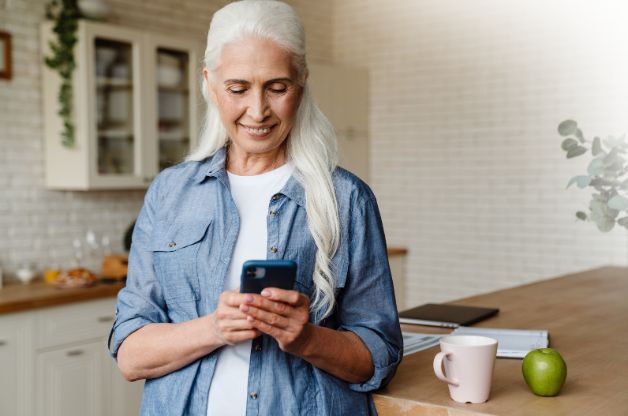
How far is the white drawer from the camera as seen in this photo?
3.59m

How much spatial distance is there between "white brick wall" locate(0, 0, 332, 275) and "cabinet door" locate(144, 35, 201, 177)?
37cm

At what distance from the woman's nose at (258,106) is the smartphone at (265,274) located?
0.33 meters

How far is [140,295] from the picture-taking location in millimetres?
1567

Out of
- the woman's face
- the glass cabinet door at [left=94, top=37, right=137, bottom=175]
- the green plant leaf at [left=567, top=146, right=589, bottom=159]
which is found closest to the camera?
the woman's face

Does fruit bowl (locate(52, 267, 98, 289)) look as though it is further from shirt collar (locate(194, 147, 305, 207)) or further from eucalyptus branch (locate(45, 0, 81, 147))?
shirt collar (locate(194, 147, 305, 207))

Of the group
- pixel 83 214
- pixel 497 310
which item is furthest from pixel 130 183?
pixel 497 310

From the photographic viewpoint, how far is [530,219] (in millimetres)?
5211

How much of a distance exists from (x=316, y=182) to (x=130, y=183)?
2.91 metres

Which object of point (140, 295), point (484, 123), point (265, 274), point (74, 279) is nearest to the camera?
point (265, 274)

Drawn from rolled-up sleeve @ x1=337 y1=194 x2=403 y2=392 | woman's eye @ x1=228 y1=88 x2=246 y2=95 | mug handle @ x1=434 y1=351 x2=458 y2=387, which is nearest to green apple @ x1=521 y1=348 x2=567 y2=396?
mug handle @ x1=434 y1=351 x2=458 y2=387

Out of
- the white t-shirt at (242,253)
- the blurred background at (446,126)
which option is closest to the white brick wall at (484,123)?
the blurred background at (446,126)

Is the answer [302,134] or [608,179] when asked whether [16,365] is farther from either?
[608,179]

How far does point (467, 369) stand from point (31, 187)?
3258 mm

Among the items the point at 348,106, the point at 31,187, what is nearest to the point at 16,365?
the point at 31,187
